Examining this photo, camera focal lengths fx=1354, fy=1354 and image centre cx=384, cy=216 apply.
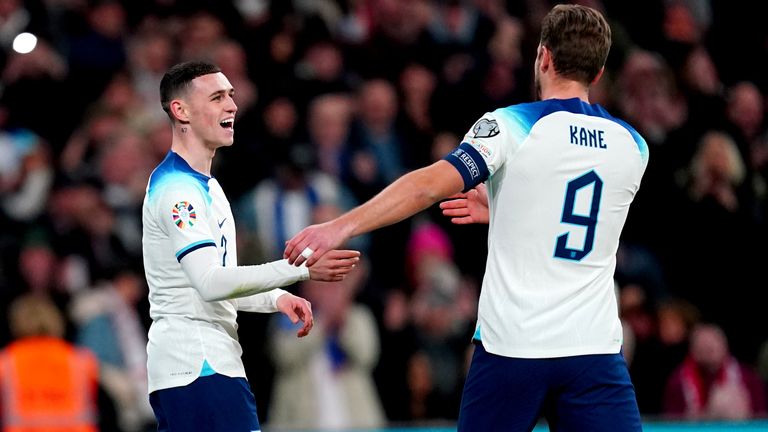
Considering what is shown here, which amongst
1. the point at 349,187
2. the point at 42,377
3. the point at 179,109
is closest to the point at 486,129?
the point at 179,109

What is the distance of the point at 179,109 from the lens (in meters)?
5.63

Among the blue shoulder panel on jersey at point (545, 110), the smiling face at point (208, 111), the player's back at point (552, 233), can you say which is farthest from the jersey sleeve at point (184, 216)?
the blue shoulder panel on jersey at point (545, 110)

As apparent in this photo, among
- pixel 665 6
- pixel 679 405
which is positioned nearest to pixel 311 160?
pixel 679 405

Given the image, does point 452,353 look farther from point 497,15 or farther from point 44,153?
point 497,15

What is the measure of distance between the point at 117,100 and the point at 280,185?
1.65 metres

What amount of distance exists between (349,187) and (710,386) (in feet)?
11.2

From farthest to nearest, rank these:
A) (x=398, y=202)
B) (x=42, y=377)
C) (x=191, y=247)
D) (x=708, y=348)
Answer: (x=708, y=348) < (x=42, y=377) < (x=191, y=247) < (x=398, y=202)

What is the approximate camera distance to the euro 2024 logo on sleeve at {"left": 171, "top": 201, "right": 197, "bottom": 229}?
17.2ft

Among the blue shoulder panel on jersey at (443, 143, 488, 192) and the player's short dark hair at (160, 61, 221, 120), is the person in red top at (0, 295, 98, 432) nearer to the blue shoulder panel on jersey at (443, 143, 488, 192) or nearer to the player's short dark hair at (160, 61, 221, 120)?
the player's short dark hair at (160, 61, 221, 120)

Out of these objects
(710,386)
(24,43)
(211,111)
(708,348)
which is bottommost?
(710,386)

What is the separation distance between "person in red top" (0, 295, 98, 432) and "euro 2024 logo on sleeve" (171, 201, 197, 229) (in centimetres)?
448

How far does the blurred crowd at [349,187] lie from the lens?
10234 mm

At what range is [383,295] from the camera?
36.2ft

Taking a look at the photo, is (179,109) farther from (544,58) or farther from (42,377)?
(42,377)
